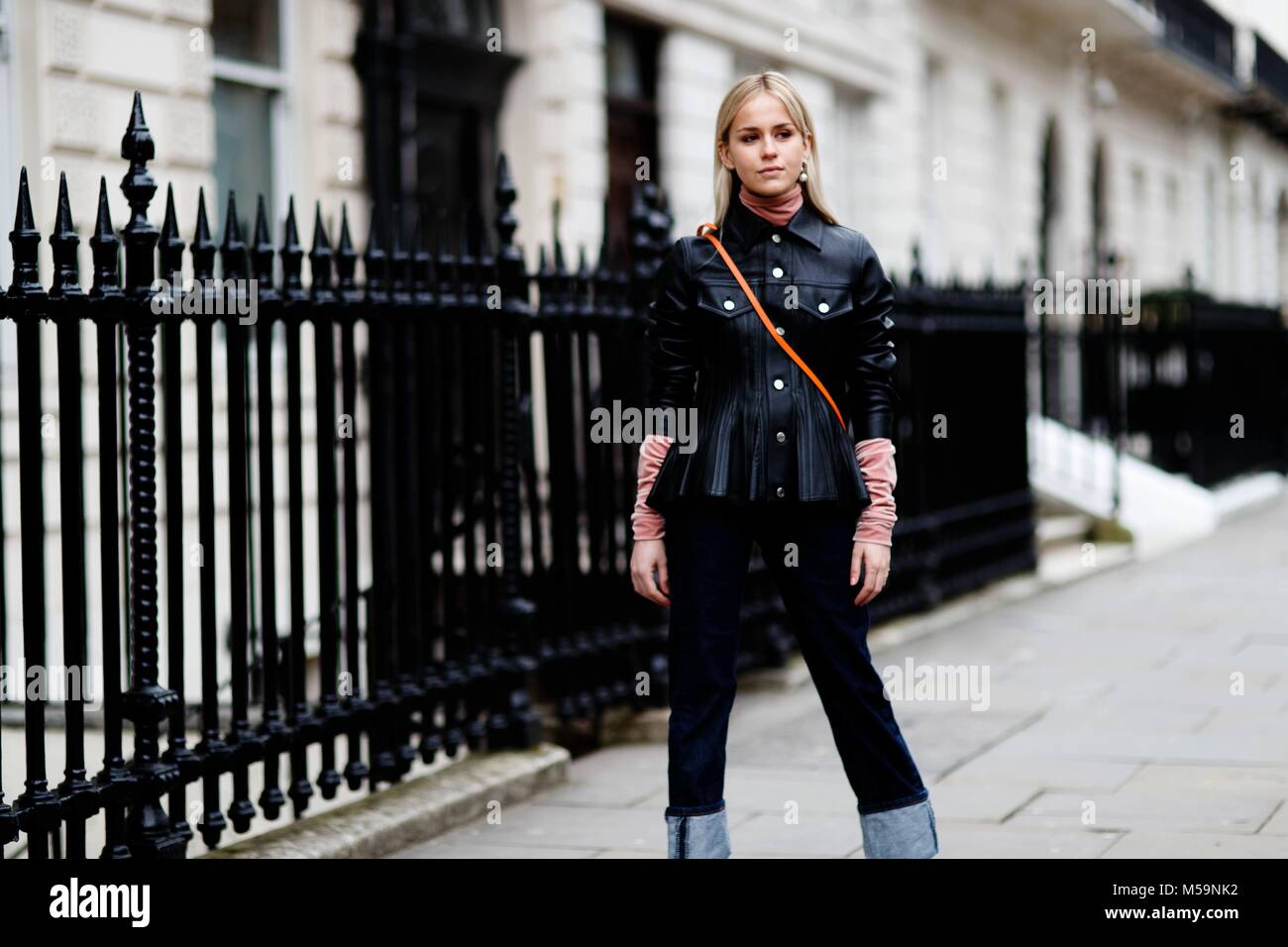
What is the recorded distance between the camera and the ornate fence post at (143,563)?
4.56 m

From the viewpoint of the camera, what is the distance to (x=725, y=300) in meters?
4.10

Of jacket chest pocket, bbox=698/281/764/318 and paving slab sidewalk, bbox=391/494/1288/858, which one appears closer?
jacket chest pocket, bbox=698/281/764/318

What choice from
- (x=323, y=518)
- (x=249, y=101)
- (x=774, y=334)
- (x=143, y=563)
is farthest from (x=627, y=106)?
(x=774, y=334)

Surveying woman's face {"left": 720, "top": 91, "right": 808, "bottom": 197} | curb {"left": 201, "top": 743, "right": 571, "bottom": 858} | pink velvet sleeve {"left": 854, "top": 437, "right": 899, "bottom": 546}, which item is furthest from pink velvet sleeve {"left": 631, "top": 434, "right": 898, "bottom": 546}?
curb {"left": 201, "top": 743, "right": 571, "bottom": 858}

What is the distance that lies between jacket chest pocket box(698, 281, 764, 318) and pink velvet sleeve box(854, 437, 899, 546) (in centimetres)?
41

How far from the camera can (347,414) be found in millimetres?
5523

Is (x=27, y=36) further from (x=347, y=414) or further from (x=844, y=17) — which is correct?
(x=844, y=17)

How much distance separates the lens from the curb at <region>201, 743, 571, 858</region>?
500 cm

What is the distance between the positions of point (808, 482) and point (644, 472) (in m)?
0.41

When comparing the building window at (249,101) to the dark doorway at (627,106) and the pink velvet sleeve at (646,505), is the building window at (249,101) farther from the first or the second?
the pink velvet sleeve at (646,505)

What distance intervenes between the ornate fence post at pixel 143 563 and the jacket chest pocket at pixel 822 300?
5.40 feet

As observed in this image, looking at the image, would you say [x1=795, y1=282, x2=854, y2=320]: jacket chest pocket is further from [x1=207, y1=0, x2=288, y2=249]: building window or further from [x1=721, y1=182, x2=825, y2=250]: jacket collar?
[x1=207, y1=0, x2=288, y2=249]: building window

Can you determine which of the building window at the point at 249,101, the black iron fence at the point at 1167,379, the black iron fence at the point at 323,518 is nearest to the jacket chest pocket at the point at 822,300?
the black iron fence at the point at 323,518
